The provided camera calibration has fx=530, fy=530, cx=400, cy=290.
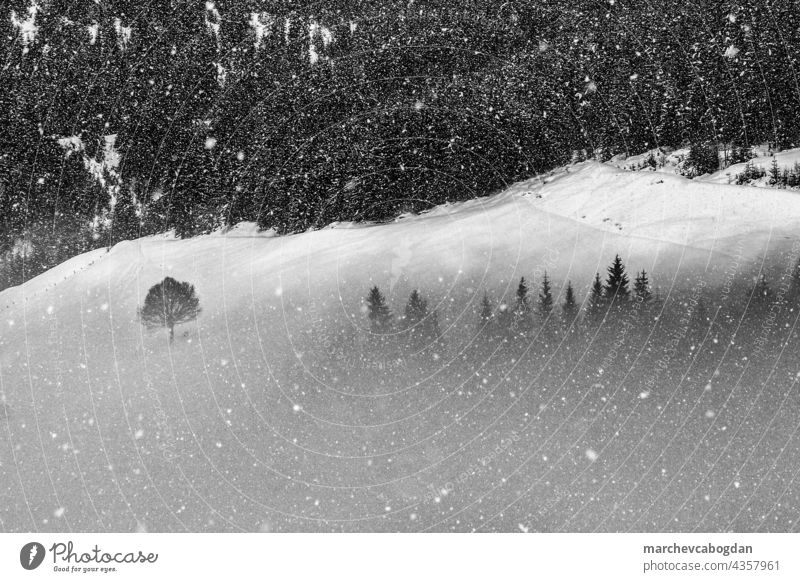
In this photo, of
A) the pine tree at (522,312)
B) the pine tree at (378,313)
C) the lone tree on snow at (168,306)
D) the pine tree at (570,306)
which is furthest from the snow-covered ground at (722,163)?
the lone tree on snow at (168,306)

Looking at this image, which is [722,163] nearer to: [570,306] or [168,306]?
[570,306]

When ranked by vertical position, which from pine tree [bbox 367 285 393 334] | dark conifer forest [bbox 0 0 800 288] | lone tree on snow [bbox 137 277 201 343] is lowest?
pine tree [bbox 367 285 393 334]

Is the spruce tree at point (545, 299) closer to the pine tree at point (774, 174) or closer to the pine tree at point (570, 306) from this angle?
the pine tree at point (570, 306)

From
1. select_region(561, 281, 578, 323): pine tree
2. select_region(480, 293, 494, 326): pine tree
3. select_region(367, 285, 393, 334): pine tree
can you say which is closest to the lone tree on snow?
select_region(367, 285, 393, 334): pine tree

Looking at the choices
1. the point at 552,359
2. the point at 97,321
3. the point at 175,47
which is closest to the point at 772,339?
the point at 552,359

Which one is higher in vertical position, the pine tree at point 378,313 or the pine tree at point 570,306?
the pine tree at point 378,313

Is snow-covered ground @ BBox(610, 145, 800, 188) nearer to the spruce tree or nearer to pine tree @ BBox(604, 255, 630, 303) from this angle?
pine tree @ BBox(604, 255, 630, 303)
